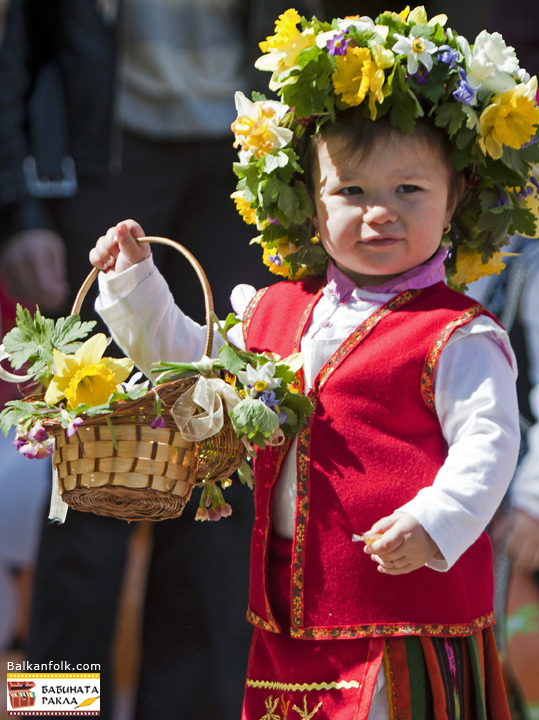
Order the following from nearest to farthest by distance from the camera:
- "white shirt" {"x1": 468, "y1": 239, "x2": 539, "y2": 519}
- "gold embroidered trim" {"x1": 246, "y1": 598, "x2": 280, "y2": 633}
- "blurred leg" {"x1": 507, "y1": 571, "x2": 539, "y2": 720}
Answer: "gold embroidered trim" {"x1": 246, "y1": 598, "x2": 280, "y2": 633}
"white shirt" {"x1": 468, "y1": 239, "x2": 539, "y2": 519}
"blurred leg" {"x1": 507, "y1": 571, "x2": 539, "y2": 720}

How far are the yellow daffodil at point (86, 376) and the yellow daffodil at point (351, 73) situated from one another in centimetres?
69

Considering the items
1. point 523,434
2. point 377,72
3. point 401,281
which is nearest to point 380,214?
point 401,281

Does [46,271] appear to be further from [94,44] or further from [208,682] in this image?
[208,682]

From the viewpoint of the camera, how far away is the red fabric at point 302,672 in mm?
Answer: 2053

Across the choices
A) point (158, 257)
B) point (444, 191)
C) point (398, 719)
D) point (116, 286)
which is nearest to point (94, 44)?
point (158, 257)

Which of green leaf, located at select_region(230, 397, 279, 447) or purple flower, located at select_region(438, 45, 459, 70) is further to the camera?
purple flower, located at select_region(438, 45, 459, 70)

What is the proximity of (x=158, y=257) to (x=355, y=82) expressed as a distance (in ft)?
5.34

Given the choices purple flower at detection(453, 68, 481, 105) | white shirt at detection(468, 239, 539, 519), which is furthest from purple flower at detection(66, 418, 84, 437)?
white shirt at detection(468, 239, 539, 519)

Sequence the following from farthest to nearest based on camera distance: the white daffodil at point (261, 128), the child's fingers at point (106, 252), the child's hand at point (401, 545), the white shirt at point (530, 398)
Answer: the white shirt at point (530, 398), the child's fingers at point (106, 252), the white daffodil at point (261, 128), the child's hand at point (401, 545)

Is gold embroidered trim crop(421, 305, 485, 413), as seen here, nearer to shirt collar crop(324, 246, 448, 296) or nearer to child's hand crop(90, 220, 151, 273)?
shirt collar crop(324, 246, 448, 296)

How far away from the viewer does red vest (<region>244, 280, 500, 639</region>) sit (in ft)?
6.86

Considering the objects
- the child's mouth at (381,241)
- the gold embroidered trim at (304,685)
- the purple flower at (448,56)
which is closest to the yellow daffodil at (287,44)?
the purple flower at (448,56)

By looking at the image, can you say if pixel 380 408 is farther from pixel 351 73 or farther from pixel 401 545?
pixel 351 73

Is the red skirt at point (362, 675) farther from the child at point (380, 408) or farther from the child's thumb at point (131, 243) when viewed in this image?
the child's thumb at point (131, 243)
